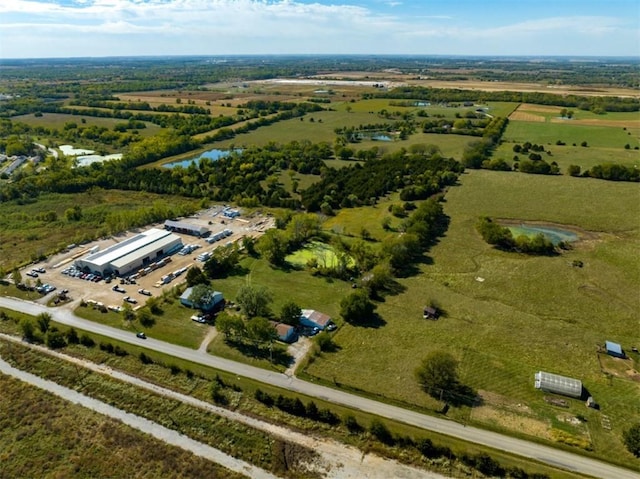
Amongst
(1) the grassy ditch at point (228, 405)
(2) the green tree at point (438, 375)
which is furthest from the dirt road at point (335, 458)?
(2) the green tree at point (438, 375)

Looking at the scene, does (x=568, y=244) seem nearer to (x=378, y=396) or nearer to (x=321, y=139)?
(x=378, y=396)

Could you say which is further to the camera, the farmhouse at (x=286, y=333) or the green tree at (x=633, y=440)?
the farmhouse at (x=286, y=333)

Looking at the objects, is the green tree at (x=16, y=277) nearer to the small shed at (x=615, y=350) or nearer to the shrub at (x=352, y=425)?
the shrub at (x=352, y=425)

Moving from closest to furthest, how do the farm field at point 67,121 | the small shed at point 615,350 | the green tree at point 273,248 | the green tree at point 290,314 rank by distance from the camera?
the small shed at point 615,350 < the green tree at point 290,314 < the green tree at point 273,248 < the farm field at point 67,121

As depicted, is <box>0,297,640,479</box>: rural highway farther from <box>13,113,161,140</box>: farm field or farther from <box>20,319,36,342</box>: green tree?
<box>13,113,161,140</box>: farm field

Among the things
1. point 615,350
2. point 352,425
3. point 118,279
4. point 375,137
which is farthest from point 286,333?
point 375,137

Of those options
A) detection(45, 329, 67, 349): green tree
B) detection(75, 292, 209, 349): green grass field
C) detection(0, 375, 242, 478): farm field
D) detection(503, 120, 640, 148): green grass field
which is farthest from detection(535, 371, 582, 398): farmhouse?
detection(503, 120, 640, 148): green grass field

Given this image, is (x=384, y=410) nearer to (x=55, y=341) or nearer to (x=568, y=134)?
(x=55, y=341)
